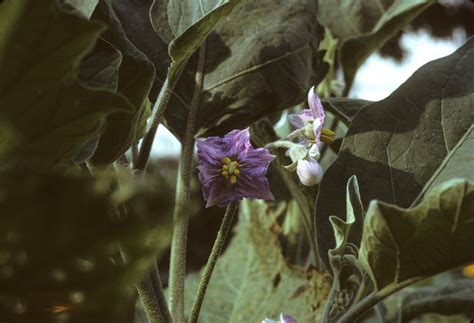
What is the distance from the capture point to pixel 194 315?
48 cm

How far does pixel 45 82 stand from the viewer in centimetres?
31

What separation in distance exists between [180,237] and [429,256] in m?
0.16

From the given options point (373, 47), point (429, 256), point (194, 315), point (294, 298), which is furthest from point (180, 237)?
point (373, 47)

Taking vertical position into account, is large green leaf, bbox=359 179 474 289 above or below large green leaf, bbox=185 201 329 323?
above

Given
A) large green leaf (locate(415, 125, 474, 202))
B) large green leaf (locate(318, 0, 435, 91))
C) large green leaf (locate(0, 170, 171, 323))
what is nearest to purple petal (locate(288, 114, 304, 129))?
large green leaf (locate(415, 125, 474, 202))

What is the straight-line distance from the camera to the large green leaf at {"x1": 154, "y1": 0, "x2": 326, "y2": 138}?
1.88 ft

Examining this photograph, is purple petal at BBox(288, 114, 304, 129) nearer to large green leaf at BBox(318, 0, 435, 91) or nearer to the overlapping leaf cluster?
the overlapping leaf cluster

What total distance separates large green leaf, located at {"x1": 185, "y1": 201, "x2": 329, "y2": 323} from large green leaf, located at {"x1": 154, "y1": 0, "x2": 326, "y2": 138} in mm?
197

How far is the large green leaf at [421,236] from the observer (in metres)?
0.38

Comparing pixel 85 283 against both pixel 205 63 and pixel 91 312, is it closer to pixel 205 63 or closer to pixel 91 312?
pixel 91 312

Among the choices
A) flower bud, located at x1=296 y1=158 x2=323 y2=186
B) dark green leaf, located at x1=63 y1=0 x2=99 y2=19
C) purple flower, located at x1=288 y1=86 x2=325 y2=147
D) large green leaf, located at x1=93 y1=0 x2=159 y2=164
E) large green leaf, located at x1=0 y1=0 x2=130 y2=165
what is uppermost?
large green leaf, located at x1=0 y1=0 x2=130 y2=165

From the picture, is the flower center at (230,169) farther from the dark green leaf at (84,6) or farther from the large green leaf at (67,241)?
the large green leaf at (67,241)

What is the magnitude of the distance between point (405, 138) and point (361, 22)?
48 cm

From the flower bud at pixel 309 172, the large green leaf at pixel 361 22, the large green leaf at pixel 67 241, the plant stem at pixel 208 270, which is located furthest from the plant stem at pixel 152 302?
the large green leaf at pixel 361 22
